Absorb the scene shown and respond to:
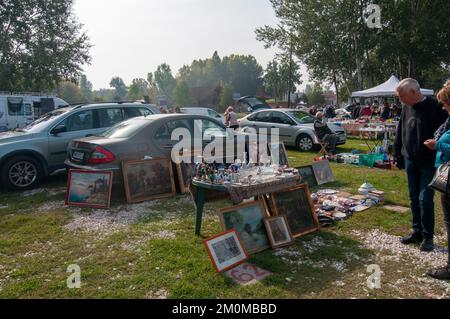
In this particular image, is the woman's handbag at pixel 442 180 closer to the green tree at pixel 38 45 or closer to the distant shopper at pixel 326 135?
the distant shopper at pixel 326 135

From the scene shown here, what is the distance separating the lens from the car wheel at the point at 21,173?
759cm

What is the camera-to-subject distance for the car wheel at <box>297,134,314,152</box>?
517 inches

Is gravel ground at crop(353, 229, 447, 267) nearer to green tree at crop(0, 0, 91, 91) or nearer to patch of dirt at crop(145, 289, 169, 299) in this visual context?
patch of dirt at crop(145, 289, 169, 299)

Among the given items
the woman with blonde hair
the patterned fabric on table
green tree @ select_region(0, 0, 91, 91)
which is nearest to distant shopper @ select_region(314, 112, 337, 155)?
the patterned fabric on table

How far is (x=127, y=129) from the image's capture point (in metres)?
7.17

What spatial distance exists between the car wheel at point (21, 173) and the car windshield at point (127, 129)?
1828 millimetres

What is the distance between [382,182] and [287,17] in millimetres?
28770

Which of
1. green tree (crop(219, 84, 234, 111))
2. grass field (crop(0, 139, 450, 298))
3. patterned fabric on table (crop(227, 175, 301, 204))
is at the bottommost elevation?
grass field (crop(0, 139, 450, 298))

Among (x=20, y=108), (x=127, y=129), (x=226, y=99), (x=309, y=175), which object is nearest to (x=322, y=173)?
(x=309, y=175)

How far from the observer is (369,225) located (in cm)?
538

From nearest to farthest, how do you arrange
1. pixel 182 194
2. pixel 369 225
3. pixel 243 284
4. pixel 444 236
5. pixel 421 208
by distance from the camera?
pixel 243 284 → pixel 421 208 → pixel 444 236 → pixel 369 225 → pixel 182 194

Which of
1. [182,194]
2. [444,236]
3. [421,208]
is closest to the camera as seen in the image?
[421,208]
